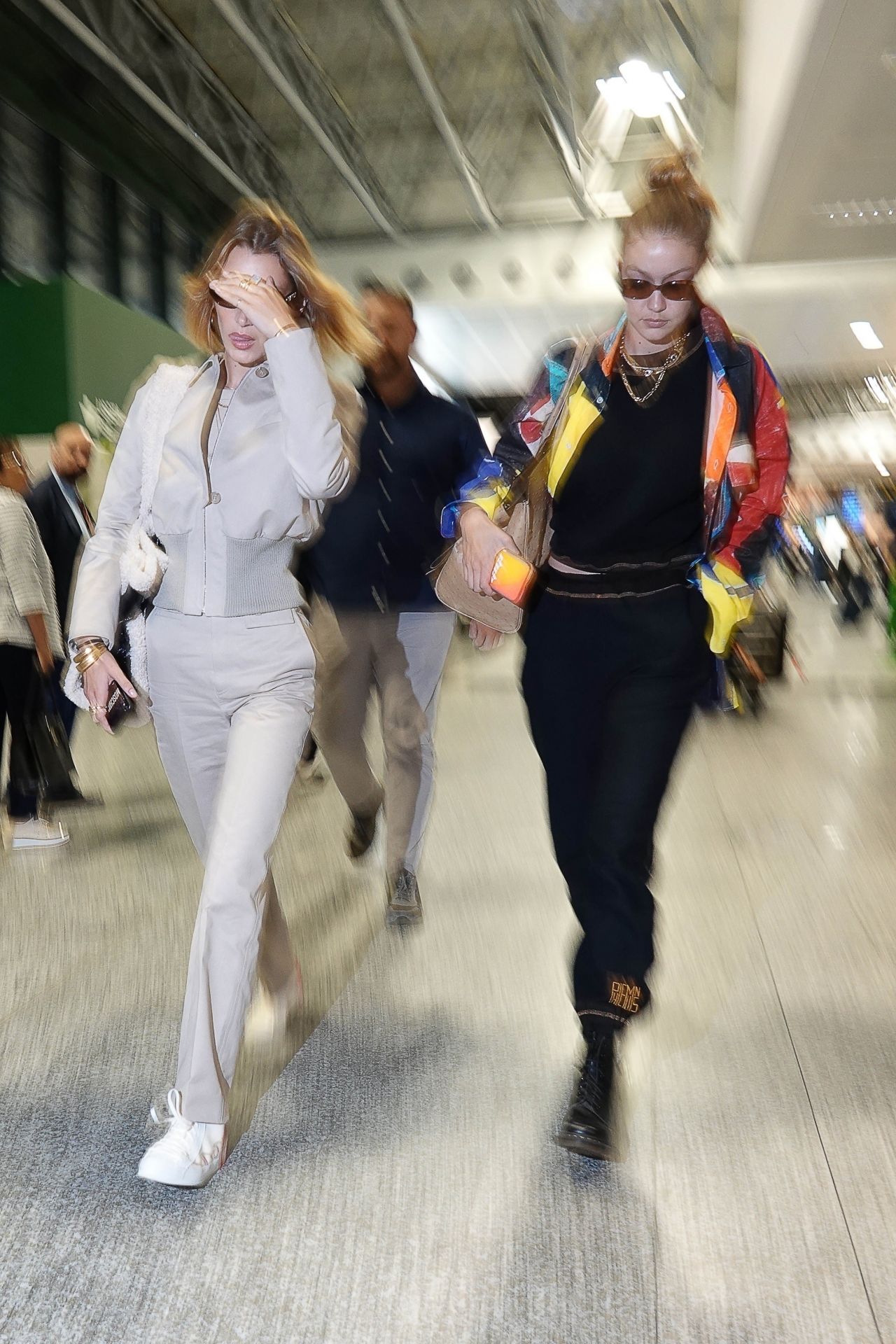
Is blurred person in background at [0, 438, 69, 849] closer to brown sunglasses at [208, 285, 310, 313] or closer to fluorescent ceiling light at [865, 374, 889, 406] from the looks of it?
brown sunglasses at [208, 285, 310, 313]

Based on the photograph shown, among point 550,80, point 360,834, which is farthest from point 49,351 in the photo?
point 550,80

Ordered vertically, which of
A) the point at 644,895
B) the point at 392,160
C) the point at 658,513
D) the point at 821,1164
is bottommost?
the point at 392,160

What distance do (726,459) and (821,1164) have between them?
4.91 feet

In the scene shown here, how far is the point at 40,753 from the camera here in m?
5.45

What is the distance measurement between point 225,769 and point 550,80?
1785 centimetres

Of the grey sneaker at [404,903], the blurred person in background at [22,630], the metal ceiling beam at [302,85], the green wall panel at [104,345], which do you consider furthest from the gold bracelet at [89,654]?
the metal ceiling beam at [302,85]

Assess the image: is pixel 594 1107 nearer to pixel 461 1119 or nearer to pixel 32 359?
pixel 461 1119

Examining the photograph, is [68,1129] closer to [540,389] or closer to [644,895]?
[644,895]

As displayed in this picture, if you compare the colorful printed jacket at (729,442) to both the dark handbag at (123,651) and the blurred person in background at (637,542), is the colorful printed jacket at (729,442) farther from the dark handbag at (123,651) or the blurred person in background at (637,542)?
the dark handbag at (123,651)

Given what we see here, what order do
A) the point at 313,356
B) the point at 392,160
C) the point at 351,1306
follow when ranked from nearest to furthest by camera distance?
the point at 351,1306 → the point at 313,356 → the point at 392,160

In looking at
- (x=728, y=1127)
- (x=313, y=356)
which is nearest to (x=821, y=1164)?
(x=728, y=1127)

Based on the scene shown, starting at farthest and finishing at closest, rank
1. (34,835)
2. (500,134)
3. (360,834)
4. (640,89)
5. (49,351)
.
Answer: (500,134) < (640,89) < (49,351) < (34,835) < (360,834)

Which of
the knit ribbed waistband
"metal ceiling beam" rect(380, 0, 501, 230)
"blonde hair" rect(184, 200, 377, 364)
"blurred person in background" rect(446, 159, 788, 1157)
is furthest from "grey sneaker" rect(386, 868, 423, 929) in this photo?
"metal ceiling beam" rect(380, 0, 501, 230)

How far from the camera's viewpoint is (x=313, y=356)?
7.89 feet
